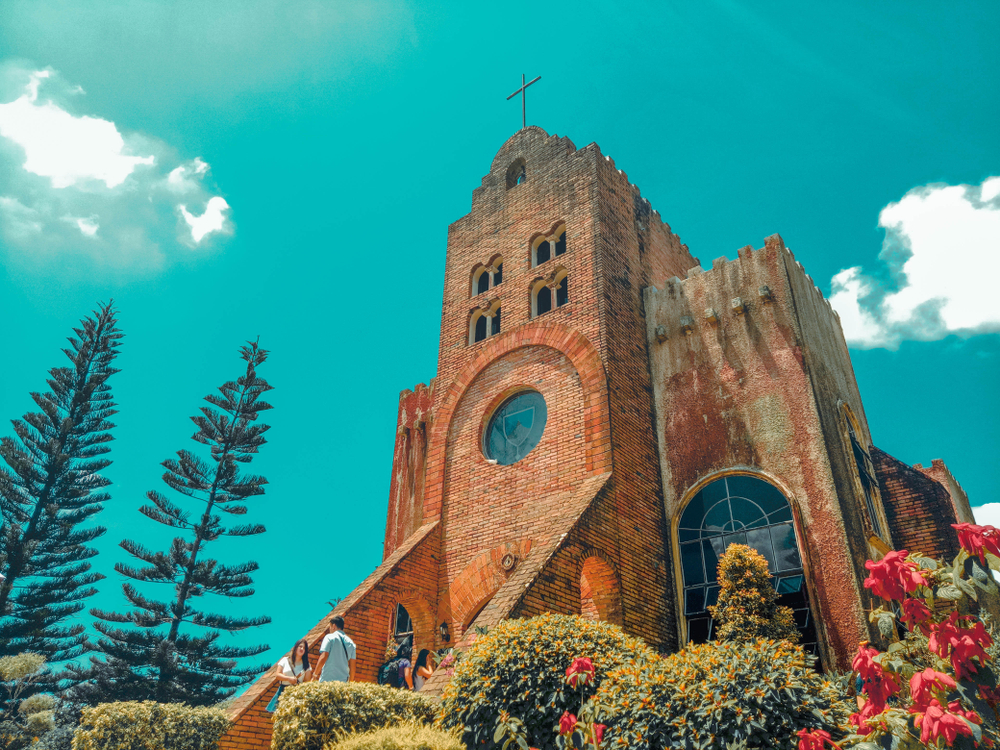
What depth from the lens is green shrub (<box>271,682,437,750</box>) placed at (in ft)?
17.7

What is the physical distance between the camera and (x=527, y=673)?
5133 mm

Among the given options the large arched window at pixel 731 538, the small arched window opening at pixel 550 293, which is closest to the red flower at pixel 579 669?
the large arched window at pixel 731 538

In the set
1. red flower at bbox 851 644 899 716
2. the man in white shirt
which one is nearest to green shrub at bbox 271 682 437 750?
the man in white shirt

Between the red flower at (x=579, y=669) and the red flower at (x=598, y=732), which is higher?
the red flower at (x=579, y=669)

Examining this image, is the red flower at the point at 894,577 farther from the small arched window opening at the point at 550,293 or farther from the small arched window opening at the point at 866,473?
the small arched window opening at the point at 550,293

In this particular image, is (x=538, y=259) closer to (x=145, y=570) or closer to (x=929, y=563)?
(x=929, y=563)

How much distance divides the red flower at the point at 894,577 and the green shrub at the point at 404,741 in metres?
2.90

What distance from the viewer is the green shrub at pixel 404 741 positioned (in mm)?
4414

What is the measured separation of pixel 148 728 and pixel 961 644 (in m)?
7.83

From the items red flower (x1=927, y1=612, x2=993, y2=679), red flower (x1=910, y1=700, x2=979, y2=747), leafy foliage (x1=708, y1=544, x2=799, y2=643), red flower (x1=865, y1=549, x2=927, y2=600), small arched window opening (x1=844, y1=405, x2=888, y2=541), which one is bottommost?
red flower (x1=910, y1=700, x2=979, y2=747)

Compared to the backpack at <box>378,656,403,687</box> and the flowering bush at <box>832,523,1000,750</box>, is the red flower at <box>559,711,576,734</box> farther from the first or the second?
the backpack at <box>378,656,403,687</box>

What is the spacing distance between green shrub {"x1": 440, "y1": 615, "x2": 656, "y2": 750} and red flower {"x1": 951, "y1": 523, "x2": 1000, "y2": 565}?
259 centimetres

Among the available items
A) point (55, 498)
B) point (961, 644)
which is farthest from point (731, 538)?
point (55, 498)

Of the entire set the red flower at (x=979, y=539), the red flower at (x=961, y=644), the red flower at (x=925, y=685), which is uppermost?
the red flower at (x=979, y=539)
